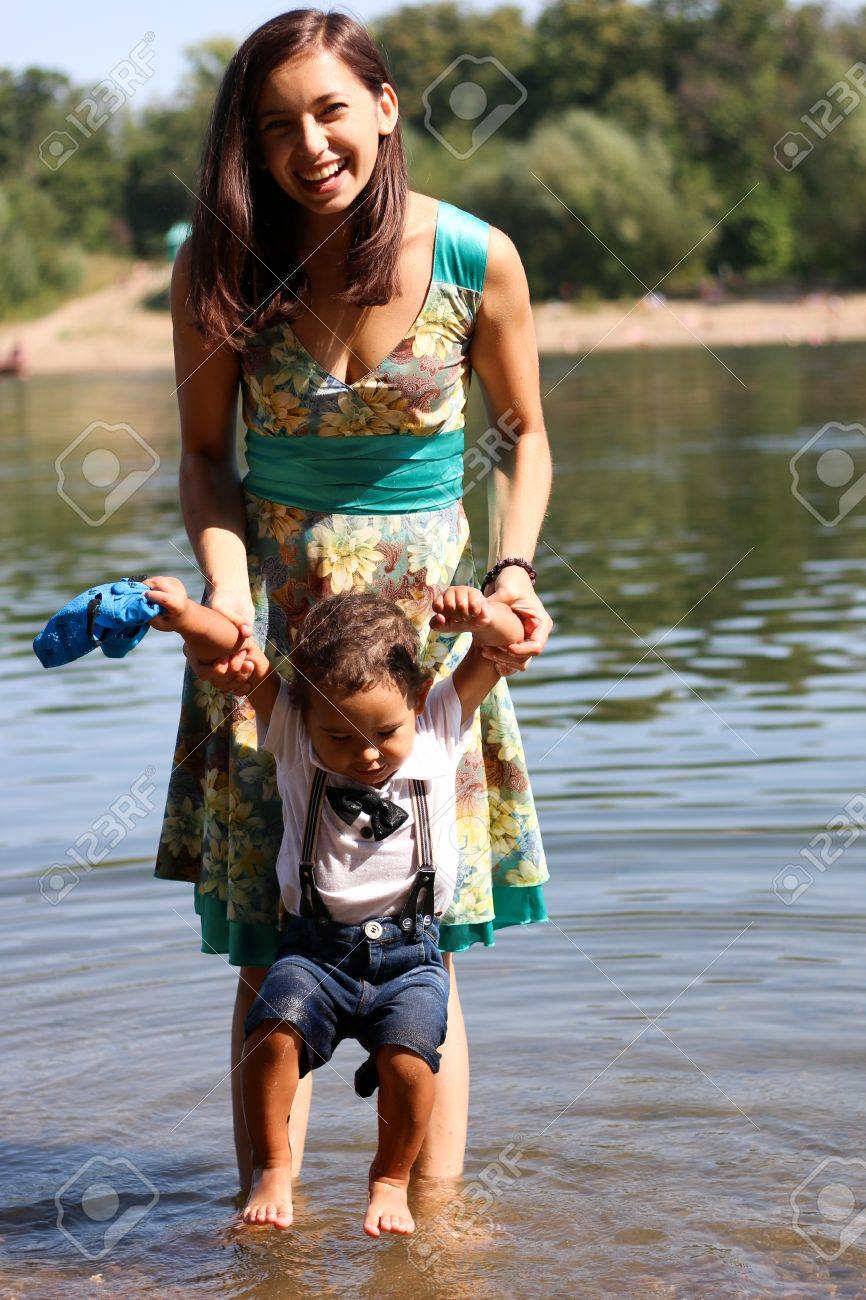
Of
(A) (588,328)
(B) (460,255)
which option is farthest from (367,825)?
(A) (588,328)

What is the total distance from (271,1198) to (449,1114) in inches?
19.6

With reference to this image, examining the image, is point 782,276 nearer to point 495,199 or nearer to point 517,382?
point 495,199

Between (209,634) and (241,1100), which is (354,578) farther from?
(241,1100)

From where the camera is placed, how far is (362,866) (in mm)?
3225

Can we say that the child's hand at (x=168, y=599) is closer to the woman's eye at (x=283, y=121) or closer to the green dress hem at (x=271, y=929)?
the green dress hem at (x=271, y=929)

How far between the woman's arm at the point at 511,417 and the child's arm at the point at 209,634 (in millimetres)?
421

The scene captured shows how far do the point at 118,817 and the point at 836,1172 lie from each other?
130 inches

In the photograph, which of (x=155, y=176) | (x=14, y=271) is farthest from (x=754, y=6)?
(x=14, y=271)

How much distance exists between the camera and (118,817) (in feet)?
20.7

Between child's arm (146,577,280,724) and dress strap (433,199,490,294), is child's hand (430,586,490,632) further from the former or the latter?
dress strap (433,199,490,294)

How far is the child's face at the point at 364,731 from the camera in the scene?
3174 millimetres

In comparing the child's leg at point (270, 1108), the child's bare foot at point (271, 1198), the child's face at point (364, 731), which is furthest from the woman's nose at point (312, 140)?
the child's bare foot at point (271, 1198)

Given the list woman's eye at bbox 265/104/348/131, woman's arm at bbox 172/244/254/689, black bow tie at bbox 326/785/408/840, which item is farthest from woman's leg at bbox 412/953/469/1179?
woman's eye at bbox 265/104/348/131

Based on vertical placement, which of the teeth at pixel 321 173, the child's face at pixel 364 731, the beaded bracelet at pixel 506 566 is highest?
the teeth at pixel 321 173
